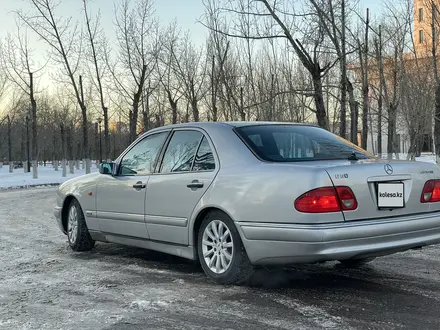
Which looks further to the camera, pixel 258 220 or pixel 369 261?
pixel 369 261

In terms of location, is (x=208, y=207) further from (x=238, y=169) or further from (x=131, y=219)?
(x=131, y=219)

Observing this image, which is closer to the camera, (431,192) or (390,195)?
(390,195)

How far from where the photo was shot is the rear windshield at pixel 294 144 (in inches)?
173

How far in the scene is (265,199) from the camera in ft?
13.1

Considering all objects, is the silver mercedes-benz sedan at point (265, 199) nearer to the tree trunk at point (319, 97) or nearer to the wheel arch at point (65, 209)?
the wheel arch at point (65, 209)

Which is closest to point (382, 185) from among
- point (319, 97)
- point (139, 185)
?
point (139, 185)

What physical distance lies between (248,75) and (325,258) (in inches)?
773

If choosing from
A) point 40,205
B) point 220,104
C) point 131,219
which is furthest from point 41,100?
point 131,219

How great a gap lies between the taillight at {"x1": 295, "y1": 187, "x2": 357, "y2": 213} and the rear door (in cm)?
6

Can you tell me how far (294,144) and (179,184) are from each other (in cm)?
113

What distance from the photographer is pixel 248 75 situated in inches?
898

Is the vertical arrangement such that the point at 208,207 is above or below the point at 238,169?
below

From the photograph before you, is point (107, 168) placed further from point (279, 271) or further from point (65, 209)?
point (279, 271)

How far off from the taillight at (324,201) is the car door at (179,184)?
3.29 ft
